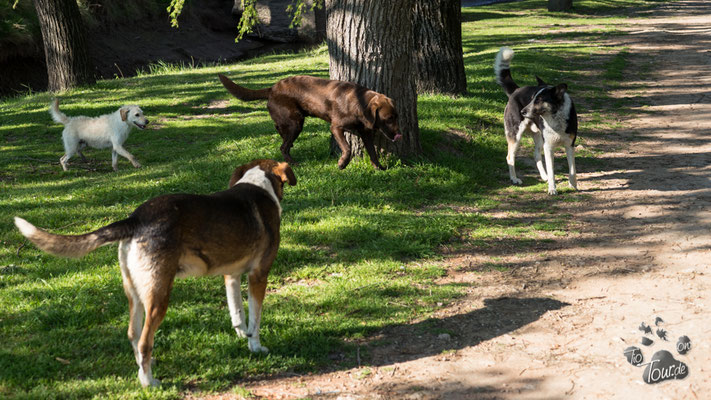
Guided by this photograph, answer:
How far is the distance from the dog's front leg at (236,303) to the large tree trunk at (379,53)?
4.05 m

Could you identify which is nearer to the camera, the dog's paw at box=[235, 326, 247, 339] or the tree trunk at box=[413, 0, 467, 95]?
the dog's paw at box=[235, 326, 247, 339]

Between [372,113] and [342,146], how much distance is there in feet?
2.00

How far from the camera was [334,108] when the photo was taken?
7762 millimetres

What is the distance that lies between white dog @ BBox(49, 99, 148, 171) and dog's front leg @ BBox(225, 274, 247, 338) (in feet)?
16.3

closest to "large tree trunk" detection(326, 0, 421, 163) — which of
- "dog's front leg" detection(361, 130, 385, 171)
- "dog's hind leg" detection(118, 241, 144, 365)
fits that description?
"dog's front leg" detection(361, 130, 385, 171)

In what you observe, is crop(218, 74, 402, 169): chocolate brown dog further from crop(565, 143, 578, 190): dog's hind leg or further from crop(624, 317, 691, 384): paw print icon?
crop(624, 317, 691, 384): paw print icon

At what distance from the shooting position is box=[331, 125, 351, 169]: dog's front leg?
7.81m

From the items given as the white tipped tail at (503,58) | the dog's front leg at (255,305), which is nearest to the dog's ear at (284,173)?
the dog's front leg at (255,305)

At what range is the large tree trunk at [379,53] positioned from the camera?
26.6 ft

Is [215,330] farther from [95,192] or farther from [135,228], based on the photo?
[95,192]

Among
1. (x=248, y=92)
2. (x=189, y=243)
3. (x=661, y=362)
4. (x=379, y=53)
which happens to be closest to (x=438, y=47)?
(x=379, y=53)

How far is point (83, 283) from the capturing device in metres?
5.55

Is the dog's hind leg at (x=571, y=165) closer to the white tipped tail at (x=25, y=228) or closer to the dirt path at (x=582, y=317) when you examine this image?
the dirt path at (x=582, y=317)

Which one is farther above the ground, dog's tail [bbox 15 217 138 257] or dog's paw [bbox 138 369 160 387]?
dog's tail [bbox 15 217 138 257]
